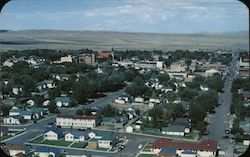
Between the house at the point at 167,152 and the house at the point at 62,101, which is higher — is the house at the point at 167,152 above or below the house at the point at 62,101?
above

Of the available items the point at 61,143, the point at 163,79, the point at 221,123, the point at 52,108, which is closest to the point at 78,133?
the point at 61,143

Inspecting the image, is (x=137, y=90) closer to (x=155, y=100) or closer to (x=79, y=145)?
(x=155, y=100)

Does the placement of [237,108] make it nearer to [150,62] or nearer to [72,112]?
[72,112]

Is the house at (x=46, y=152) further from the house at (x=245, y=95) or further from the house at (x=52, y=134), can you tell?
the house at (x=245, y=95)

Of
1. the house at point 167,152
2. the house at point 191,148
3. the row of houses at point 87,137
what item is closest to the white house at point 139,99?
the row of houses at point 87,137

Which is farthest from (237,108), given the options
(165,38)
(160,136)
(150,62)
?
(150,62)

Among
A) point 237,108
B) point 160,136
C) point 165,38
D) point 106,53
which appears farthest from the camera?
point 106,53
